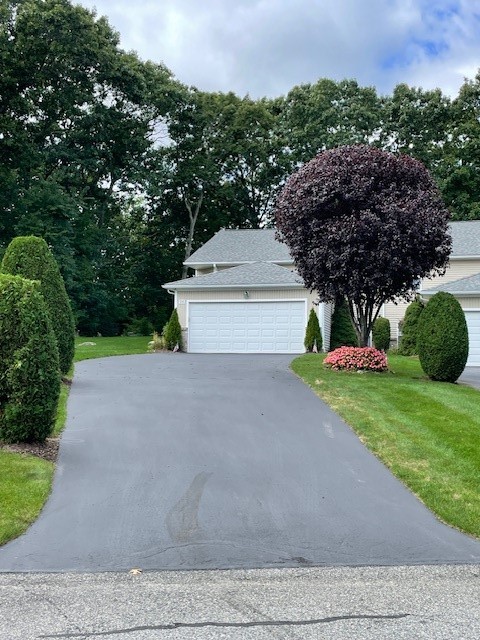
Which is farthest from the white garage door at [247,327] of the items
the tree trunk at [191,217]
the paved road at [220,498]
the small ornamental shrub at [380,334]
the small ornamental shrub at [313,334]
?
the tree trunk at [191,217]

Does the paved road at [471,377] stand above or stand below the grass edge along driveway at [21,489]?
below

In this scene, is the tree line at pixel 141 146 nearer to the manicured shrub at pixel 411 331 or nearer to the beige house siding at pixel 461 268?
the beige house siding at pixel 461 268

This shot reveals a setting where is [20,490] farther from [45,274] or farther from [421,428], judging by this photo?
[45,274]

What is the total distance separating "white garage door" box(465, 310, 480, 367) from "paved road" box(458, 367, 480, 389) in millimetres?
816

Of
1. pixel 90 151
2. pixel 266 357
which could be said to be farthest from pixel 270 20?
pixel 90 151

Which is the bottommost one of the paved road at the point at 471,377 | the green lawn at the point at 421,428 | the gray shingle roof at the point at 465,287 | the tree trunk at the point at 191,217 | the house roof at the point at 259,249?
the paved road at the point at 471,377

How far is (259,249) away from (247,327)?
703 cm

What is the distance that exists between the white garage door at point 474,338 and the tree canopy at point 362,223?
609 cm

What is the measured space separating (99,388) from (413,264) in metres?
7.40

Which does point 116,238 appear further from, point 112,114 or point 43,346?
point 43,346

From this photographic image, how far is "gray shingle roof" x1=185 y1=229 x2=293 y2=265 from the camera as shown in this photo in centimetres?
2541

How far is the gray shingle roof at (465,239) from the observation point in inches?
939

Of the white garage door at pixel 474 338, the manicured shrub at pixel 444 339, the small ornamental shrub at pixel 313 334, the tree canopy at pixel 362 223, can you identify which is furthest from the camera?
the small ornamental shrub at pixel 313 334

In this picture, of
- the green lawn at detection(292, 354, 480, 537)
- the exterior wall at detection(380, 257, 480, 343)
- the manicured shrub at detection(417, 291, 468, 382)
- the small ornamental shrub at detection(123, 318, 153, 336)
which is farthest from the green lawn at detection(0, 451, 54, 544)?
the small ornamental shrub at detection(123, 318, 153, 336)
